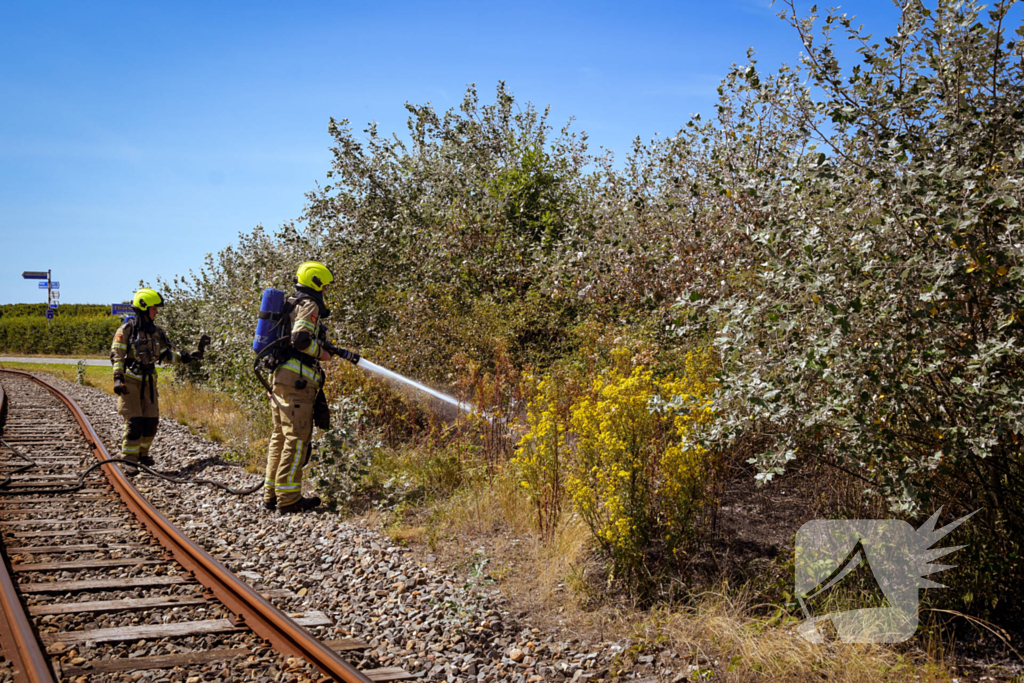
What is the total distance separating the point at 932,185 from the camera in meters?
4.00

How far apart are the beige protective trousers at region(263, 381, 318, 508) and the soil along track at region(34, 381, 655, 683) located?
0.31 metres

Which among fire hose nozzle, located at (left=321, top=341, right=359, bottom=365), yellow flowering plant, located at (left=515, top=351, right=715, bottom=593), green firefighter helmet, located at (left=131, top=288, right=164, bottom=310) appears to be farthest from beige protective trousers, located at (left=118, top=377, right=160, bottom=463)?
yellow flowering plant, located at (left=515, top=351, right=715, bottom=593)

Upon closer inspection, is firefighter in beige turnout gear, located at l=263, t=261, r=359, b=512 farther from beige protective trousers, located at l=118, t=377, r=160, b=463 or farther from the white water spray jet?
beige protective trousers, located at l=118, t=377, r=160, b=463

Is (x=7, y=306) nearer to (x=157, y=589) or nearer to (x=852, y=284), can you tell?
(x=157, y=589)

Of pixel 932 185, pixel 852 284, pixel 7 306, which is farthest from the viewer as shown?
pixel 7 306

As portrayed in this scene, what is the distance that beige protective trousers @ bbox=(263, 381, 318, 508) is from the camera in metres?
7.71

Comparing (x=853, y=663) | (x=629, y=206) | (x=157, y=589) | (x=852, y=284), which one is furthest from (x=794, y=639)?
(x=629, y=206)

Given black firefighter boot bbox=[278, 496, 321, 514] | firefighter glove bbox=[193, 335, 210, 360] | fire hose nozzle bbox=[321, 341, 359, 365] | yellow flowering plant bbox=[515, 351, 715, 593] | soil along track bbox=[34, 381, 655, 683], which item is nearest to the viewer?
soil along track bbox=[34, 381, 655, 683]

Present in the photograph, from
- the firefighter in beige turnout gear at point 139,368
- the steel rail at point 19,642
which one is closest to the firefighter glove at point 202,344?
the firefighter in beige turnout gear at point 139,368

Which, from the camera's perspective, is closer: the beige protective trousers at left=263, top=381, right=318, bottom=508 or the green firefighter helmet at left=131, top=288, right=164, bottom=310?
the beige protective trousers at left=263, top=381, right=318, bottom=508

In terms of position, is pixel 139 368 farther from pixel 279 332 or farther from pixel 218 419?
pixel 218 419

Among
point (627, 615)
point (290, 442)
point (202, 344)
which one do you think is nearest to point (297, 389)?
point (290, 442)

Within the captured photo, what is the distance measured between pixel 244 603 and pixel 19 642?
132 cm

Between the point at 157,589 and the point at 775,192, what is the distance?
5589 millimetres
